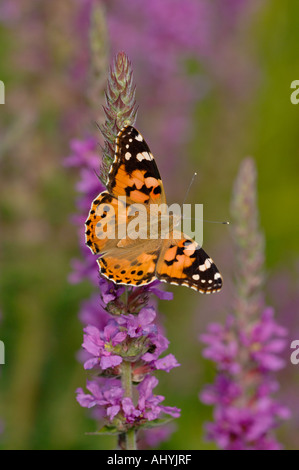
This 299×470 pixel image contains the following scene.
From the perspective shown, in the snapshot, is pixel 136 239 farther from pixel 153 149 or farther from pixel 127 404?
pixel 153 149

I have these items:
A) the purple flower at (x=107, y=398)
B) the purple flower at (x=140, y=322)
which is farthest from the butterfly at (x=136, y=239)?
the purple flower at (x=107, y=398)

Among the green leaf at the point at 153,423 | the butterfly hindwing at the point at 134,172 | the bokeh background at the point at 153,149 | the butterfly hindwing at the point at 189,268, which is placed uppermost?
the bokeh background at the point at 153,149

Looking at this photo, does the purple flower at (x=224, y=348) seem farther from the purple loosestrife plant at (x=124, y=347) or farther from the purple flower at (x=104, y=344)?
the purple flower at (x=104, y=344)

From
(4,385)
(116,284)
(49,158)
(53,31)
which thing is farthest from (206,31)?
(116,284)

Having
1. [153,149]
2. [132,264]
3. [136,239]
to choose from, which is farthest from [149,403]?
[153,149]

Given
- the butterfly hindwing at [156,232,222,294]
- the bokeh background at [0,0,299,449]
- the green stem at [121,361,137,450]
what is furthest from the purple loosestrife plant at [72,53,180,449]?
the bokeh background at [0,0,299,449]

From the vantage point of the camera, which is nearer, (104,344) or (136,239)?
(104,344)

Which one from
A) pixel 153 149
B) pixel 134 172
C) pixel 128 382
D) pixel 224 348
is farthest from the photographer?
pixel 153 149
